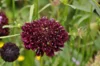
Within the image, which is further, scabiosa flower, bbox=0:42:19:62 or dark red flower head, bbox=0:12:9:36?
dark red flower head, bbox=0:12:9:36

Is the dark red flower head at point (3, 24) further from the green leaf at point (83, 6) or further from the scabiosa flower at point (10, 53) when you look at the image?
the green leaf at point (83, 6)

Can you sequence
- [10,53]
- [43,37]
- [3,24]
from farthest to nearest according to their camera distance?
[3,24], [10,53], [43,37]

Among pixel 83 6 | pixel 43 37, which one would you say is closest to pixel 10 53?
pixel 43 37

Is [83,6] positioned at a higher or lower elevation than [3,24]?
higher

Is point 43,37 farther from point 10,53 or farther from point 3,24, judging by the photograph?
point 3,24

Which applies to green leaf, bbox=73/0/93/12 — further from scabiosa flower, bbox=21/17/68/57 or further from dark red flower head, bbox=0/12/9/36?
dark red flower head, bbox=0/12/9/36

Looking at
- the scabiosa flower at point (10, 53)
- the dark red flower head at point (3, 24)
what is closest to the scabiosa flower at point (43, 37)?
the scabiosa flower at point (10, 53)

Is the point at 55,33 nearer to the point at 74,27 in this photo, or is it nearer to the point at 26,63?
the point at 74,27

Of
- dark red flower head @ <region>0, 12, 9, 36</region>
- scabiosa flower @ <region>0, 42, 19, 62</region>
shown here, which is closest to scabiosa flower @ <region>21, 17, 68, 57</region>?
scabiosa flower @ <region>0, 42, 19, 62</region>
